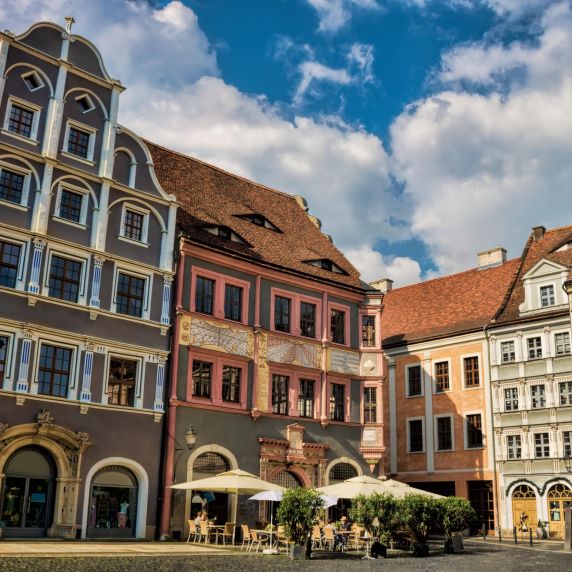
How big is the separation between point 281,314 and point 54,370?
1134cm

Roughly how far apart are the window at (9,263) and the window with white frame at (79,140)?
4461 millimetres

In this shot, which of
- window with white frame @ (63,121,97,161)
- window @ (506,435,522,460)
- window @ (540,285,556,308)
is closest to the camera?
window with white frame @ (63,121,97,161)

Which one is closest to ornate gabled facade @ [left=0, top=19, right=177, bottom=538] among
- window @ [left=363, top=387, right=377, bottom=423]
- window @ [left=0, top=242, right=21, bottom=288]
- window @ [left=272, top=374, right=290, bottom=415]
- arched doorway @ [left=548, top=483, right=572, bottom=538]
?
window @ [left=0, top=242, right=21, bottom=288]

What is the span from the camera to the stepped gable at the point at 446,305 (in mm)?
43531

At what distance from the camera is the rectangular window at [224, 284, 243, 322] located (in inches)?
1266

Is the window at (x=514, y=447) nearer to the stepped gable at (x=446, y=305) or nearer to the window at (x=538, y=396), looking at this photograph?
the window at (x=538, y=396)

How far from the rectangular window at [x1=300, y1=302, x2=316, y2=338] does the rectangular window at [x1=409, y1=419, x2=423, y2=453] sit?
11945 millimetres

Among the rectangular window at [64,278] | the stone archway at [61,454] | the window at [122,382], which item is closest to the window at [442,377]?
the window at [122,382]

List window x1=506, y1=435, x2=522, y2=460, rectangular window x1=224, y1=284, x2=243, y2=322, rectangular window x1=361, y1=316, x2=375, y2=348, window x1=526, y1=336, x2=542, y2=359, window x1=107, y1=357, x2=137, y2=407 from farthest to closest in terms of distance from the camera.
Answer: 1. window x1=526, y1=336, x2=542, y2=359
2. window x1=506, y1=435, x2=522, y2=460
3. rectangular window x1=361, y1=316, x2=375, y2=348
4. rectangular window x1=224, y1=284, x2=243, y2=322
5. window x1=107, y1=357, x2=137, y2=407

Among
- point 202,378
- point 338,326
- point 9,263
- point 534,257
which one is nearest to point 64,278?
point 9,263

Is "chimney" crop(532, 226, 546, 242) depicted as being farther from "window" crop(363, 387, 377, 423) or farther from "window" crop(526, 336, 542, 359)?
"window" crop(363, 387, 377, 423)

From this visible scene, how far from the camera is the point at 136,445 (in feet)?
90.8

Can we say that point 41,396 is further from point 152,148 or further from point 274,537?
point 152,148

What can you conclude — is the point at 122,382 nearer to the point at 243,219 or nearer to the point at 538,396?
the point at 243,219
